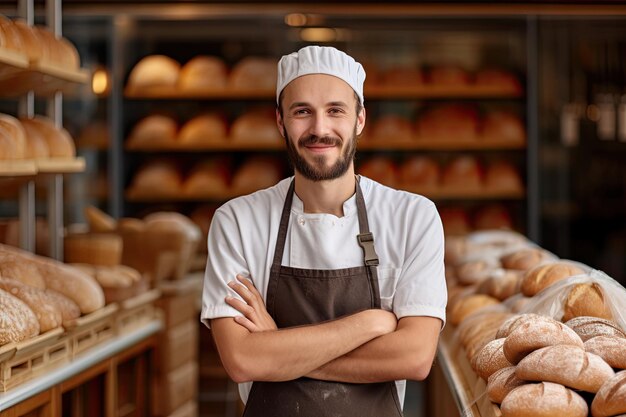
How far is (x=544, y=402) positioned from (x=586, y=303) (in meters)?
0.69

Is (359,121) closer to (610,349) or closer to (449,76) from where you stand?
(610,349)

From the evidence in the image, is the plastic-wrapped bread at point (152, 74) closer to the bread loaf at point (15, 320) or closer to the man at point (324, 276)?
the bread loaf at point (15, 320)

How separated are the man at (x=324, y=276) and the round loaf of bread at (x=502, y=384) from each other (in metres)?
0.16

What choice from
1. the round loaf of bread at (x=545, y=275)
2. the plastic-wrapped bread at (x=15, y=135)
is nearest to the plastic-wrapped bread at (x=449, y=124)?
the round loaf of bread at (x=545, y=275)

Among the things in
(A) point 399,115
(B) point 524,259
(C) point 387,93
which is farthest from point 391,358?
(A) point 399,115

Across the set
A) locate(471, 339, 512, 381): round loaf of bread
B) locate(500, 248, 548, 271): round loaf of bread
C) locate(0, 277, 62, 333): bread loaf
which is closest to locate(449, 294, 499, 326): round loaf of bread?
locate(500, 248, 548, 271): round loaf of bread

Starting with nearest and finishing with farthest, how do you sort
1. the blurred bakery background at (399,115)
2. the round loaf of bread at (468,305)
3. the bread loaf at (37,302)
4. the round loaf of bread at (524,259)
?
1. the bread loaf at (37,302)
2. the round loaf of bread at (468,305)
3. the round loaf of bread at (524,259)
4. the blurred bakery background at (399,115)

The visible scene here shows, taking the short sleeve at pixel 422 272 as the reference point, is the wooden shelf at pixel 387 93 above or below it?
above

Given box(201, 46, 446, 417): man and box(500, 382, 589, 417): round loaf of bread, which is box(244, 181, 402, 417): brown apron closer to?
box(201, 46, 446, 417): man

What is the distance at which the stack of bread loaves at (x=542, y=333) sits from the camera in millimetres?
1847

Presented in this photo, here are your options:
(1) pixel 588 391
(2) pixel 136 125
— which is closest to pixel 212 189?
(2) pixel 136 125

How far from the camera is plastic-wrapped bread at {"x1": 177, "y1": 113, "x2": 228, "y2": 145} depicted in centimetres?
575

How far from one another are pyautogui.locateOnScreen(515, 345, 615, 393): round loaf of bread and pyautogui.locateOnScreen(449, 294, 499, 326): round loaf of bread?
114 cm

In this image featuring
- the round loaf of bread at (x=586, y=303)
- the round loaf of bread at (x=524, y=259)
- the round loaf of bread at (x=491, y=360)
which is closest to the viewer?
the round loaf of bread at (x=491, y=360)
